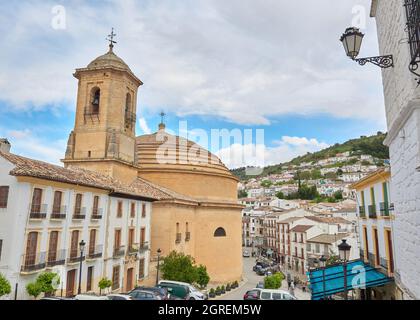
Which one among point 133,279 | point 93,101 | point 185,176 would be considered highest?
point 93,101

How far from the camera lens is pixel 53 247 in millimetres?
14977

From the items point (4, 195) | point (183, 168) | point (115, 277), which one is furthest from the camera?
point (183, 168)

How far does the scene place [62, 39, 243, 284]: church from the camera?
25484mm

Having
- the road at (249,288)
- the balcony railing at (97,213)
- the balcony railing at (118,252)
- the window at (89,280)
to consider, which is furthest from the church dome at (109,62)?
the road at (249,288)

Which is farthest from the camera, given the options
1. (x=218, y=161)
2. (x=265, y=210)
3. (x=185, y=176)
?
(x=265, y=210)

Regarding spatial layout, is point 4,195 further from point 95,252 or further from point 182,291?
point 182,291

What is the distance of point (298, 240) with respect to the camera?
46.7m

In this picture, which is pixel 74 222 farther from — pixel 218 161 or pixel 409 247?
pixel 218 161

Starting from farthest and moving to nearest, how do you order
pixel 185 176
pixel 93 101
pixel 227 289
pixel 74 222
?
pixel 185 176
pixel 227 289
pixel 93 101
pixel 74 222

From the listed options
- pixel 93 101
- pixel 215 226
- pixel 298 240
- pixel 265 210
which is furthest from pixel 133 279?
pixel 265 210

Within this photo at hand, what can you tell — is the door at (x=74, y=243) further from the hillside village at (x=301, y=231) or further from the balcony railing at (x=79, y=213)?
the hillside village at (x=301, y=231)

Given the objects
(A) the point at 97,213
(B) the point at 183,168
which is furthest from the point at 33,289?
(B) the point at 183,168

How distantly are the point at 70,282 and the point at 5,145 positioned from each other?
24.1 ft

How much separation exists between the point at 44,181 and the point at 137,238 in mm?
9247
